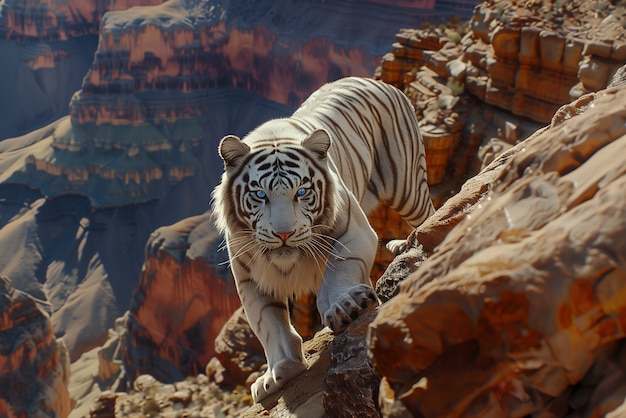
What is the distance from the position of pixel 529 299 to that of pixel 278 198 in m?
1.60

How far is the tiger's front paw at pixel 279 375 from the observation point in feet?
9.32

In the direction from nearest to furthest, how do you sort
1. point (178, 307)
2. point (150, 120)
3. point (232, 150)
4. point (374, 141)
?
point (232, 150) < point (374, 141) < point (178, 307) < point (150, 120)

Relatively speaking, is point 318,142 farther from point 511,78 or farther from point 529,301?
point 511,78

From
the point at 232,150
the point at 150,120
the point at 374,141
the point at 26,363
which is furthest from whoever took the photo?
the point at 150,120

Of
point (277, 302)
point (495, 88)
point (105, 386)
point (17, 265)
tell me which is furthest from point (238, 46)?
point (277, 302)

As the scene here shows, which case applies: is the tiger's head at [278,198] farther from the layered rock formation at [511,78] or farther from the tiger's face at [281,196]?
the layered rock formation at [511,78]

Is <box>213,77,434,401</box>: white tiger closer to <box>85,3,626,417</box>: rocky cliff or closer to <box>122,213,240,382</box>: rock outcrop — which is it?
<box>85,3,626,417</box>: rocky cliff

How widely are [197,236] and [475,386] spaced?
21101mm

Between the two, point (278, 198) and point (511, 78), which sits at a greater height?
point (278, 198)

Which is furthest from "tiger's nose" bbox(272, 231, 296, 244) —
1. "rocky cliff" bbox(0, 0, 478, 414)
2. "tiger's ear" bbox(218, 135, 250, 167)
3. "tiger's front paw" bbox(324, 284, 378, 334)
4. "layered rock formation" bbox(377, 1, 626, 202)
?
"rocky cliff" bbox(0, 0, 478, 414)

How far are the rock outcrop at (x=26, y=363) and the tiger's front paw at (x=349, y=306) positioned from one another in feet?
41.3

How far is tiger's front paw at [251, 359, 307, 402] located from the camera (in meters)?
2.84

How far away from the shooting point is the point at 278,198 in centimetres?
282

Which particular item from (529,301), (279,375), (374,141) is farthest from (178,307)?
(529,301)
